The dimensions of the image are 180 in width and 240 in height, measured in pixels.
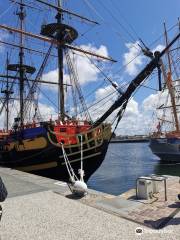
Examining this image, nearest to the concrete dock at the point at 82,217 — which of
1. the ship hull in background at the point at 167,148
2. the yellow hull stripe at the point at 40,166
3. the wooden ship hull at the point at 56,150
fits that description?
the wooden ship hull at the point at 56,150

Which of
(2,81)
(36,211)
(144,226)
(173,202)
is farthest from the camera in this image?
(2,81)

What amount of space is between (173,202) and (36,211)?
3.31 metres

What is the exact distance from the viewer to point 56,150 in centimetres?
1612

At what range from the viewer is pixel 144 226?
5.53m

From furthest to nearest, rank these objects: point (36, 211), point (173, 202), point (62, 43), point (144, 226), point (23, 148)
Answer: point (62, 43) → point (23, 148) → point (173, 202) → point (36, 211) → point (144, 226)

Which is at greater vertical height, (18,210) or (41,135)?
(41,135)

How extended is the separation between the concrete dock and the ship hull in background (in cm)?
2833

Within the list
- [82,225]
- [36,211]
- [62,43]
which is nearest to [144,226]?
[82,225]

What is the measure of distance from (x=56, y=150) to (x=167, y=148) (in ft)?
77.5

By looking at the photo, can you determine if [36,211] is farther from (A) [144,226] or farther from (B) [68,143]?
(B) [68,143]

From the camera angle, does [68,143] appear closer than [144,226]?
No

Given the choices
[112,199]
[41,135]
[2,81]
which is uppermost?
[2,81]

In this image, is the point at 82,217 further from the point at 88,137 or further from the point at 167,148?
the point at 167,148

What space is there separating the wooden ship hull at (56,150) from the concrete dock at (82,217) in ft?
24.4
